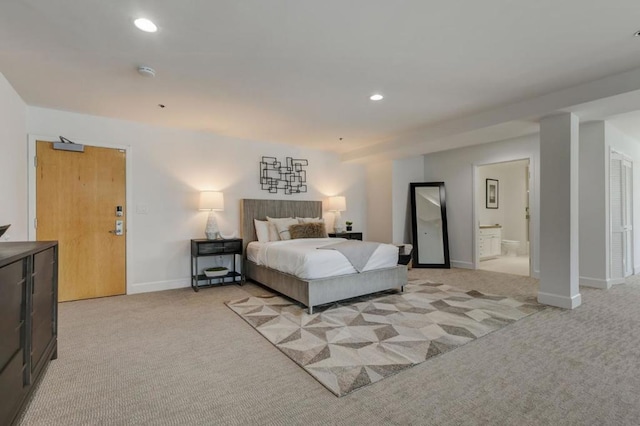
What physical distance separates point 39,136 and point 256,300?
3.44 metres

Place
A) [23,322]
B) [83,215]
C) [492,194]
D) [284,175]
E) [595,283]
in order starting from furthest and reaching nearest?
[492,194], [284,175], [595,283], [83,215], [23,322]

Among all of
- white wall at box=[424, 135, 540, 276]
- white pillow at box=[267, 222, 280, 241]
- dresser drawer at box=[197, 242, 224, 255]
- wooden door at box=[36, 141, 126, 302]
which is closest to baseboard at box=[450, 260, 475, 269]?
white wall at box=[424, 135, 540, 276]

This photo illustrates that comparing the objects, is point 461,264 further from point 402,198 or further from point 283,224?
point 283,224

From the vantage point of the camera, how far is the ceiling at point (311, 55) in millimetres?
2105

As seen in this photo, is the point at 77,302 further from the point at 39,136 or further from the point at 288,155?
the point at 288,155

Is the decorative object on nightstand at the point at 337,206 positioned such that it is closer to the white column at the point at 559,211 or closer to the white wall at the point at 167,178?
the white wall at the point at 167,178

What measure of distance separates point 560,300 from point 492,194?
5369 millimetres

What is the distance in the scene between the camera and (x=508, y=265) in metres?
6.71

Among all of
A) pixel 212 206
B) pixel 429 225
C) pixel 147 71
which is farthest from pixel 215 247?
pixel 429 225

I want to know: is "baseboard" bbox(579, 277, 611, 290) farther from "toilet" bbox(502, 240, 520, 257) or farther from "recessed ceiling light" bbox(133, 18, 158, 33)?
"recessed ceiling light" bbox(133, 18, 158, 33)

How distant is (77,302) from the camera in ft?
13.3

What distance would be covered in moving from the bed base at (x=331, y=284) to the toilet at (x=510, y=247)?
215 inches

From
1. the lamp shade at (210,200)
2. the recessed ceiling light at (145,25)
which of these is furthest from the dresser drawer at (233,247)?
the recessed ceiling light at (145,25)

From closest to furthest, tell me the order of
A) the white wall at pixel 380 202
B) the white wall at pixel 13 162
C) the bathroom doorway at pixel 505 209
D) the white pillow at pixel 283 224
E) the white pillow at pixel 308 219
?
the white wall at pixel 13 162, the white pillow at pixel 283 224, the white pillow at pixel 308 219, the white wall at pixel 380 202, the bathroom doorway at pixel 505 209
